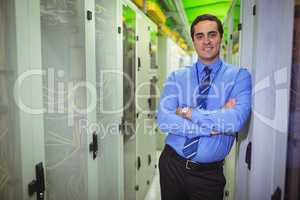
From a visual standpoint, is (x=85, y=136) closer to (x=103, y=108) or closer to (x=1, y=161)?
(x=103, y=108)

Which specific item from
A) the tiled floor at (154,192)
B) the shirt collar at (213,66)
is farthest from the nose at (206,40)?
the tiled floor at (154,192)

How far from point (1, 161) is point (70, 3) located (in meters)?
1.09

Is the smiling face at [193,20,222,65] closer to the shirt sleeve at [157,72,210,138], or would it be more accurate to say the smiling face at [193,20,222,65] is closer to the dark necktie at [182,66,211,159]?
the dark necktie at [182,66,211,159]

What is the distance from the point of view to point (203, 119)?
1.57 metres

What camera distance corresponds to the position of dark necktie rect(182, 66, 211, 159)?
161cm

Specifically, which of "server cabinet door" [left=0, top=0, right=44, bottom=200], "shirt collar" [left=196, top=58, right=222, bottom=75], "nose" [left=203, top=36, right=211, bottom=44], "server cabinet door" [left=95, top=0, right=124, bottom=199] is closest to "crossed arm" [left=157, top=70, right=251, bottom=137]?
"shirt collar" [left=196, top=58, right=222, bottom=75]

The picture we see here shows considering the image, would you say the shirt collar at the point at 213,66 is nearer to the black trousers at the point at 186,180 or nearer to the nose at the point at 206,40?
the nose at the point at 206,40

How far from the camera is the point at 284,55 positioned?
3.64 ft

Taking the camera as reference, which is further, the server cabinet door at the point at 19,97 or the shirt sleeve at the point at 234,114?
the shirt sleeve at the point at 234,114

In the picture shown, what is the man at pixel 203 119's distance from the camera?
5.15 feet

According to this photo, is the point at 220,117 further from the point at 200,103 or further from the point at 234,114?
the point at 200,103

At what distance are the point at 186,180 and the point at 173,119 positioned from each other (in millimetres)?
423

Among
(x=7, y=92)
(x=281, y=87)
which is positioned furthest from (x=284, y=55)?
(x=7, y=92)

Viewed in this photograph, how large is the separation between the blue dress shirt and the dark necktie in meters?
0.03
